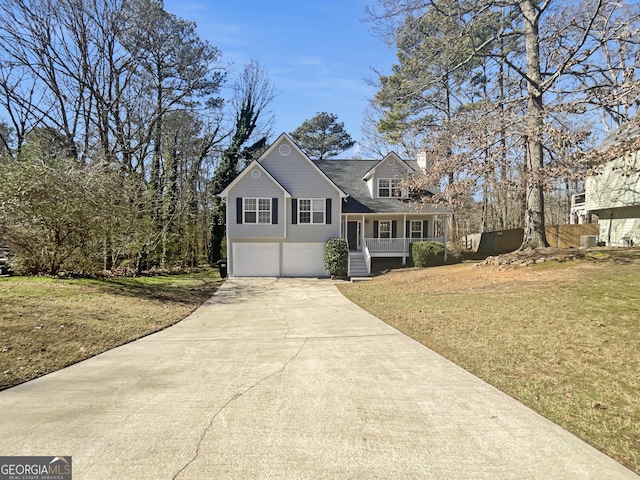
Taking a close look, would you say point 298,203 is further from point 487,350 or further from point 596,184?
point 596,184

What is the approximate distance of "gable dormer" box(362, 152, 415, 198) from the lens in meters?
20.1

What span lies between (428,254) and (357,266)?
3850mm

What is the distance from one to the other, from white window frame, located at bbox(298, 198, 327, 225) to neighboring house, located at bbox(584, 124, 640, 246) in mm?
12902

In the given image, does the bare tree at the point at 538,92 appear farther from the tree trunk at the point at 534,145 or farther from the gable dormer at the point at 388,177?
the gable dormer at the point at 388,177

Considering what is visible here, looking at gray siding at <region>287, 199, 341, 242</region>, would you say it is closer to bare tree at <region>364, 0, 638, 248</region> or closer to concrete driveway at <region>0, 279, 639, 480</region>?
bare tree at <region>364, 0, 638, 248</region>

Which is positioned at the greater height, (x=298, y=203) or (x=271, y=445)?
(x=298, y=203)

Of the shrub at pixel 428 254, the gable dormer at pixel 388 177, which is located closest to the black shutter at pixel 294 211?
the gable dormer at pixel 388 177

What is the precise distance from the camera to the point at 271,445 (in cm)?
294

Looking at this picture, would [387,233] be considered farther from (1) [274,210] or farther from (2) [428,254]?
(1) [274,210]

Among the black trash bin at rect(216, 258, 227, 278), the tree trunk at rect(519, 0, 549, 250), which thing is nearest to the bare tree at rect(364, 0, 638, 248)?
the tree trunk at rect(519, 0, 549, 250)

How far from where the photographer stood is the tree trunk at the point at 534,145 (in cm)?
1211

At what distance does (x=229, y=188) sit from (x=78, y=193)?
7.06 m

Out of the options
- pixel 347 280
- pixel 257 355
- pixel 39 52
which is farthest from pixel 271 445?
pixel 39 52

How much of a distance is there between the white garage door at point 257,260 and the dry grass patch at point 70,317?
5.08m
